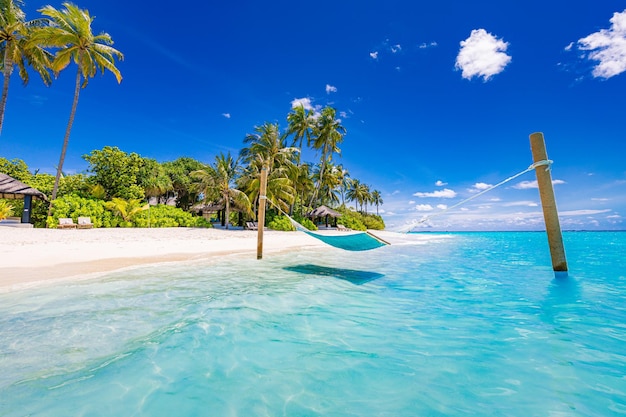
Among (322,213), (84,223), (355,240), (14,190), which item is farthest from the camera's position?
(322,213)

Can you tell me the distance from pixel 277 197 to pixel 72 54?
44.1ft

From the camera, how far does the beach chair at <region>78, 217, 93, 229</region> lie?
1315 cm

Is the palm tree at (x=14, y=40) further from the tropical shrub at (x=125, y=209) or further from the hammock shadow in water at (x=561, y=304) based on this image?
the hammock shadow in water at (x=561, y=304)

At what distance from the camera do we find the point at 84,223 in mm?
13203

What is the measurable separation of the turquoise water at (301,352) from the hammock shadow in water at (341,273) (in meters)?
1.22

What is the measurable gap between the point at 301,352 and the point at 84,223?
1483cm

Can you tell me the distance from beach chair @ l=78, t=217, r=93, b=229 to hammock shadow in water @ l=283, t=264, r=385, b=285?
37.7ft

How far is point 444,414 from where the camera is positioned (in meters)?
1.73

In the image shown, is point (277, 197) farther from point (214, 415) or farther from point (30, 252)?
point (214, 415)

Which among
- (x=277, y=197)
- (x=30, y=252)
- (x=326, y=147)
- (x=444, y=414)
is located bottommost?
(x=444, y=414)

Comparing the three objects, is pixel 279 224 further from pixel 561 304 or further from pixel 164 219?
pixel 561 304

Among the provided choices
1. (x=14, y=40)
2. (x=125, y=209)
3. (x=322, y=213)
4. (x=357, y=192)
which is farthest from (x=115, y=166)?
(x=357, y=192)

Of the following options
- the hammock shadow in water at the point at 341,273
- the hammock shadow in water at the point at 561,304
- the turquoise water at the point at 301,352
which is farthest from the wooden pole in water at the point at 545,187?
the hammock shadow in water at the point at 341,273

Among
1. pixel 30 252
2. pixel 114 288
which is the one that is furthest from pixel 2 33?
pixel 114 288
